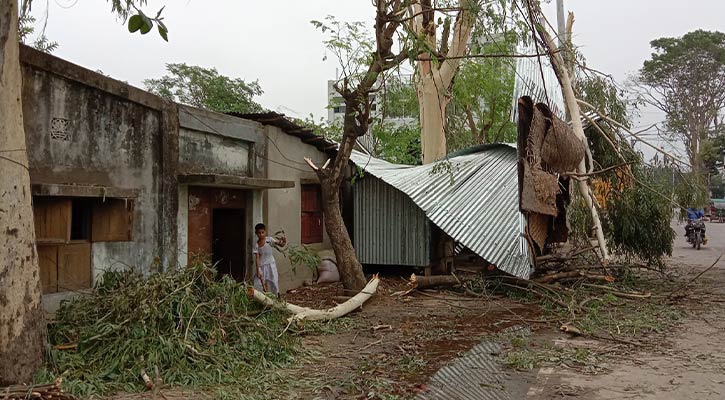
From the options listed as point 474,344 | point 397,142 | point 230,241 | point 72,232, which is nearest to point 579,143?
point 474,344

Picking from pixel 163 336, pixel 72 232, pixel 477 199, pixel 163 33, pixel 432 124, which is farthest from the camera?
pixel 432 124

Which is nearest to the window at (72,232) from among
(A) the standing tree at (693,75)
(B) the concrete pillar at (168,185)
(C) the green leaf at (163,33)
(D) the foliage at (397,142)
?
(B) the concrete pillar at (168,185)

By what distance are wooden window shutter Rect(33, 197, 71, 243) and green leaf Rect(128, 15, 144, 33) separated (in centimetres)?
311

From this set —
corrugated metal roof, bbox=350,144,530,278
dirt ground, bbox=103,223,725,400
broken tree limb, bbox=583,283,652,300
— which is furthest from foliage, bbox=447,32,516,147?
dirt ground, bbox=103,223,725,400

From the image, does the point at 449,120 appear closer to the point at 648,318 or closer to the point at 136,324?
the point at 648,318

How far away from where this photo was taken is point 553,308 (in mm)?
8953

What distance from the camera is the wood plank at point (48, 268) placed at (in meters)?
6.08

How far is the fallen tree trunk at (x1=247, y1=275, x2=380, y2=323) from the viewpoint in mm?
7043

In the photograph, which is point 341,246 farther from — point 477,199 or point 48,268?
point 48,268

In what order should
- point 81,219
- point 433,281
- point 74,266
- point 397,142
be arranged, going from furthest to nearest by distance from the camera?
point 397,142, point 433,281, point 81,219, point 74,266

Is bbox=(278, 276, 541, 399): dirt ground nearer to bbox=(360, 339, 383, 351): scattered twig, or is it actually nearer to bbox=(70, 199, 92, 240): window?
bbox=(360, 339, 383, 351): scattered twig

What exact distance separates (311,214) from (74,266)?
649cm

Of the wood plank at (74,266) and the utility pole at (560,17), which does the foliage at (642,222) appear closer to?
the utility pole at (560,17)

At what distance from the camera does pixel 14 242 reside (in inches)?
179
